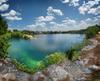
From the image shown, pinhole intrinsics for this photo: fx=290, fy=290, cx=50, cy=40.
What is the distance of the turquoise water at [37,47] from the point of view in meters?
17.3

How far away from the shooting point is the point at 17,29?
18359 millimetres

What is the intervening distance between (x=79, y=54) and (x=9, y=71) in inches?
205

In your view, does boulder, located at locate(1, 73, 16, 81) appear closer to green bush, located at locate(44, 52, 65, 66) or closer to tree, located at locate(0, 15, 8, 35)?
green bush, located at locate(44, 52, 65, 66)

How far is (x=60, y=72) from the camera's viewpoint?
16375 mm

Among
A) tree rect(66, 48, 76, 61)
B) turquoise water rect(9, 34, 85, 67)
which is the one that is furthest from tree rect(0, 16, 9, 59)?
tree rect(66, 48, 76, 61)

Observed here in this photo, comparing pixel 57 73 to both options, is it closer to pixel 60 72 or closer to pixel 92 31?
pixel 60 72

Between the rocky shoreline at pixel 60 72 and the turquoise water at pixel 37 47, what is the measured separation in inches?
32.0

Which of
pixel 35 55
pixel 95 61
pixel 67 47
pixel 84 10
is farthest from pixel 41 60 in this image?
pixel 84 10

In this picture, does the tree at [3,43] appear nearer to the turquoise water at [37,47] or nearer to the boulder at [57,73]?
the turquoise water at [37,47]

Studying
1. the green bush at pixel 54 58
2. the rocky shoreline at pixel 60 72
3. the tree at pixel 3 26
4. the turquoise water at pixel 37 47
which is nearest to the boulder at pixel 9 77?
the rocky shoreline at pixel 60 72

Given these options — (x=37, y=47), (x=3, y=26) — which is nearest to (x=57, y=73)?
(x=37, y=47)

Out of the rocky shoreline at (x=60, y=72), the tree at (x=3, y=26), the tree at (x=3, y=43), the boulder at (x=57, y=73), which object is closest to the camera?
the rocky shoreline at (x=60, y=72)

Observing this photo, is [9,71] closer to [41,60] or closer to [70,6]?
[41,60]

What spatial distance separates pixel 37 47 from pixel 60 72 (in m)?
2.33
